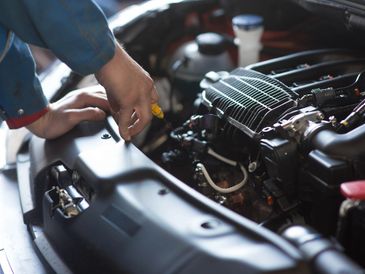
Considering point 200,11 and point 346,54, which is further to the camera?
point 200,11

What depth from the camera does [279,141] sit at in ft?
2.91

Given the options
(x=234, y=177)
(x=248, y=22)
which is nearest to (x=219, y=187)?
(x=234, y=177)

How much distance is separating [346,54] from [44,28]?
82 cm

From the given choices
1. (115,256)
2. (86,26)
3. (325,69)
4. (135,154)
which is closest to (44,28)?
(86,26)

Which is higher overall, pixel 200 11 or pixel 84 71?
pixel 84 71

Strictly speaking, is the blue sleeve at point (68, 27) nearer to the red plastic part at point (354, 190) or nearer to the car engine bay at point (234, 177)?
the car engine bay at point (234, 177)

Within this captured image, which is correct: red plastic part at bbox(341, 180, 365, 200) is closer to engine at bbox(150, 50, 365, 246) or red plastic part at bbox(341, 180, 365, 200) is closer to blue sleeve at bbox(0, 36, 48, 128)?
engine at bbox(150, 50, 365, 246)

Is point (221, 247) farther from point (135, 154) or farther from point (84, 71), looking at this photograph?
point (84, 71)

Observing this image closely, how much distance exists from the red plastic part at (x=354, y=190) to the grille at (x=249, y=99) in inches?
10.4

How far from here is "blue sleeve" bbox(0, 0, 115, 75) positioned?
2.85ft

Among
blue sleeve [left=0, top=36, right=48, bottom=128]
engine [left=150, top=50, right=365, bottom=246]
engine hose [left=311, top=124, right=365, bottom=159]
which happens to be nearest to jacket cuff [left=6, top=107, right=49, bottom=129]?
blue sleeve [left=0, top=36, right=48, bottom=128]

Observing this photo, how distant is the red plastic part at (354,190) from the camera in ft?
2.41

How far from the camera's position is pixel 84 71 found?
915 mm

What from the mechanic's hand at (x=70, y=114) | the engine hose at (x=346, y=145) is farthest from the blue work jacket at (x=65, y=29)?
the engine hose at (x=346, y=145)
